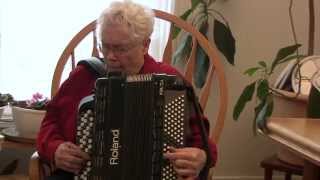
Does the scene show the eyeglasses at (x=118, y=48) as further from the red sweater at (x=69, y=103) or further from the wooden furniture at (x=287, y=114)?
the wooden furniture at (x=287, y=114)

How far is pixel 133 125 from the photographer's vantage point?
143cm

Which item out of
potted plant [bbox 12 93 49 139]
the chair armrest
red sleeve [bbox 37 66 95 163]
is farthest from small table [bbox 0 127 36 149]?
the chair armrest

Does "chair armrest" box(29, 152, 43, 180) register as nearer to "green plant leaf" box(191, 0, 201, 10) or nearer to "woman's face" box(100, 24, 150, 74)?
"woman's face" box(100, 24, 150, 74)

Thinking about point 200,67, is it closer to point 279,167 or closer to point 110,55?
point 279,167

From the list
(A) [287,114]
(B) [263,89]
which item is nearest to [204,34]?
(B) [263,89]

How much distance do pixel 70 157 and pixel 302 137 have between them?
610 mm

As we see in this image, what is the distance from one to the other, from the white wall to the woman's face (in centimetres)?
109

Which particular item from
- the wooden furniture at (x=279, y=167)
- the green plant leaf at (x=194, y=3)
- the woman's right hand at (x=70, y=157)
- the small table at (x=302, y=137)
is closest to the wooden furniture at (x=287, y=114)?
the wooden furniture at (x=279, y=167)

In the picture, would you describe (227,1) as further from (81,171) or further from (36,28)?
(81,171)

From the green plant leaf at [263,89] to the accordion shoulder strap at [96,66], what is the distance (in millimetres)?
959

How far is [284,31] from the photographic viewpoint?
9.16 ft

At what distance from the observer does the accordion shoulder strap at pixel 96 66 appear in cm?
161

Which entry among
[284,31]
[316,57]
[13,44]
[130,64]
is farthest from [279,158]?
[13,44]

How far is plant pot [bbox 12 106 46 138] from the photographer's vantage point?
2.04 m
